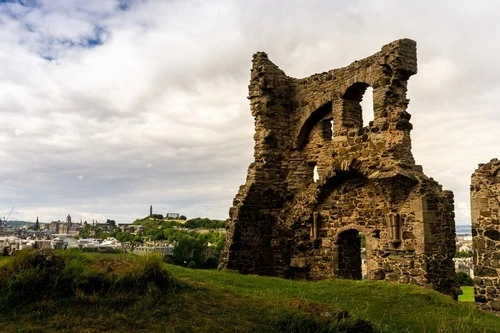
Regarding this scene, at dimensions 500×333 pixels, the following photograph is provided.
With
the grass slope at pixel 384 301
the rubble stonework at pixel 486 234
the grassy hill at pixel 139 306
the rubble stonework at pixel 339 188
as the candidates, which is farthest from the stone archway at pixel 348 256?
the grassy hill at pixel 139 306

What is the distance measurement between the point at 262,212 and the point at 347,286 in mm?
6192

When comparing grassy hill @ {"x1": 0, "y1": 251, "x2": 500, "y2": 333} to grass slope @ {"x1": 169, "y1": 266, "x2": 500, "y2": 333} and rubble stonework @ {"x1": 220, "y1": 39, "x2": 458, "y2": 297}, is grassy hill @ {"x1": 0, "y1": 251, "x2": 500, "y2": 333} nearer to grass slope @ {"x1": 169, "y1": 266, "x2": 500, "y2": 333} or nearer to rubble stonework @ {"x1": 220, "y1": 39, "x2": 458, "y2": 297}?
grass slope @ {"x1": 169, "y1": 266, "x2": 500, "y2": 333}

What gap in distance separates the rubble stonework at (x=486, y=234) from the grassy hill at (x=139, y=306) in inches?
120

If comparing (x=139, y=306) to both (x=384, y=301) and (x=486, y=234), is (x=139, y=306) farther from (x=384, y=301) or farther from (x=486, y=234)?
(x=486, y=234)

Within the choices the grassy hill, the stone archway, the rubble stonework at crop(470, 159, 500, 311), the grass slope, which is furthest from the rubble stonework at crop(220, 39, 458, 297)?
the grassy hill

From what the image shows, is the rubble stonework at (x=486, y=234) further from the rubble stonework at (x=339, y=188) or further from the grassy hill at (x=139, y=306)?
the grassy hill at (x=139, y=306)

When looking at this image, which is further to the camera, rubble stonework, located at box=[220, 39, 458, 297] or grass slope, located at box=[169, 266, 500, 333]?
rubble stonework, located at box=[220, 39, 458, 297]

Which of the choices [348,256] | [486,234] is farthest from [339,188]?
[486,234]

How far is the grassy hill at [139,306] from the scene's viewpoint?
6469 mm

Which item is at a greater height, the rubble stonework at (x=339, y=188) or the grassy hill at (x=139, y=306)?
the rubble stonework at (x=339, y=188)

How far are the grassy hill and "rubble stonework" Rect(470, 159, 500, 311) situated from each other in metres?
3.05

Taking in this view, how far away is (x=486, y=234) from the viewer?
12078 mm

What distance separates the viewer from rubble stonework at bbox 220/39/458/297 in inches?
548

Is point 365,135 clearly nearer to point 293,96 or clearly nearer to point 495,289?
point 293,96
